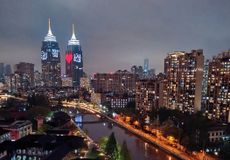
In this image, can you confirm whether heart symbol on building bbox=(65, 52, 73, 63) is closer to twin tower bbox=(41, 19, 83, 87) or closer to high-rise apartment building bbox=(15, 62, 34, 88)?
twin tower bbox=(41, 19, 83, 87)

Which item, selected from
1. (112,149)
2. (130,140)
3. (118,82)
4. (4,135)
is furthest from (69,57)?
(112,149)

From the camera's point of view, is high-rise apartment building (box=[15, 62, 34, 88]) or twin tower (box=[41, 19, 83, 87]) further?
twin tower (box=[41, 19, 83, 87])

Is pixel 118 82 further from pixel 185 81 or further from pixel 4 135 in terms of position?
pixel 4 135

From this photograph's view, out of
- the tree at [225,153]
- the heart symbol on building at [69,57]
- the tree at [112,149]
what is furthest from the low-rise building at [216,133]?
the heart symbol on building at [69,57]

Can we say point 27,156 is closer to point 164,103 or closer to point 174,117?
point 174,117

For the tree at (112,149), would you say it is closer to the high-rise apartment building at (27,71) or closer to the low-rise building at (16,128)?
the low-rise building at (16,128)

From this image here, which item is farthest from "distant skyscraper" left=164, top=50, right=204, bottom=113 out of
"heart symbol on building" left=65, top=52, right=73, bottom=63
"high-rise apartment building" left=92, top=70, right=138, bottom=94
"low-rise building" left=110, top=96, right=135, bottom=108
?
"heart symbol on building" left=65, top=52, right=73, bottom=63
